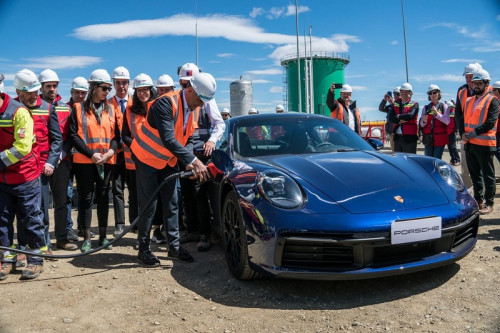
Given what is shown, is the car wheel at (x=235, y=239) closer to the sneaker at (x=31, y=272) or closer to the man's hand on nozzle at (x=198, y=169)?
the man's hand on nozzle at (x=198, y=169)

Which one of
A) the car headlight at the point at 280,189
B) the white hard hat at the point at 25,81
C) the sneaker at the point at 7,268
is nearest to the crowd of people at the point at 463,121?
the car headlight at the point at 280,189

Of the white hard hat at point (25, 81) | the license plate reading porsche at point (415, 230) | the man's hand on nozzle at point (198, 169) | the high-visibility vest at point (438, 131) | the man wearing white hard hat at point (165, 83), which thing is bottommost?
the license plate reading porsche at point (415, 230)

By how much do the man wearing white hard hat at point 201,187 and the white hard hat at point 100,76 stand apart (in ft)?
3.29

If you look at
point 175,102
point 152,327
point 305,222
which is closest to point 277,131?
point 175,102

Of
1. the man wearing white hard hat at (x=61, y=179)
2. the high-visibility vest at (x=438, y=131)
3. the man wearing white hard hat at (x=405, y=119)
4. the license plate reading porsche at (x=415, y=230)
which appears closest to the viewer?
the license plate reading porsche at (x=415, y=230)

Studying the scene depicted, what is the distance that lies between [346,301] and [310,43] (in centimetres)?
3051

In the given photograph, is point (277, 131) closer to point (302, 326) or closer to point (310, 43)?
point (302, 326)

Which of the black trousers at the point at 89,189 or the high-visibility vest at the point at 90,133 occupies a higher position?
the high-visibility vest at the point at 90,133

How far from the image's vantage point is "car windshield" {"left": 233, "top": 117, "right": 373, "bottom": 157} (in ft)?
13.3

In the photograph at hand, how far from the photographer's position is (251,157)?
12.6 ft

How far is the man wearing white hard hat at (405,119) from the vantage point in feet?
24.3

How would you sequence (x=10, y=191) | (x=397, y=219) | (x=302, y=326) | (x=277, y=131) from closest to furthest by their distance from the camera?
(x=302, y=326), (x=397, y=219), (x=10, y=191), (x=277, y=131)

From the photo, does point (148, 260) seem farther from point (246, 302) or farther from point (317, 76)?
point (317, 76)

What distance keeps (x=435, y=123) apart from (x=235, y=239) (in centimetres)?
546
